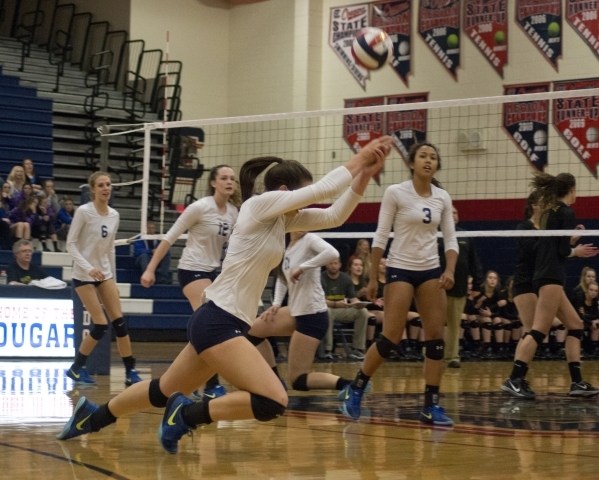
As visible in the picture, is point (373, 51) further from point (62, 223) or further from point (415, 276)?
point (62, 223)

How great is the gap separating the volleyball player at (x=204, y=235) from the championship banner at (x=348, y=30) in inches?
480

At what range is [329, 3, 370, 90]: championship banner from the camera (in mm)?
20422

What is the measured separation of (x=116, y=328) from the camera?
9.82 meters

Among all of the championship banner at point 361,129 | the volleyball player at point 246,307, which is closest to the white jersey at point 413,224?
the volleyball player at point 246,307

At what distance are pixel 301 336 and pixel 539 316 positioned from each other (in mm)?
1873

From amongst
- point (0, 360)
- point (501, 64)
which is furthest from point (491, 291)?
point (0, 360)

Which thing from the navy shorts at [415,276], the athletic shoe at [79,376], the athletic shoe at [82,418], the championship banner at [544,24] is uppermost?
the championship banner at [544,24]

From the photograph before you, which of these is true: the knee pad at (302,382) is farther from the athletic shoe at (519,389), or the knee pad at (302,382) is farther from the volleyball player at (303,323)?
the athletic shoe at (519,389)

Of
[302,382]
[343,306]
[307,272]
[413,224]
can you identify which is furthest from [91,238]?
[343,306]

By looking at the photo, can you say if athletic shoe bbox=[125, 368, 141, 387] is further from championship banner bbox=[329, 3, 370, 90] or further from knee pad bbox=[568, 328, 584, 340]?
championship banner bbox=[329, 3, 370, 90]

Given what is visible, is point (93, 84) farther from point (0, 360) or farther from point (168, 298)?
point (0, 360)

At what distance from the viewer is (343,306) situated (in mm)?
14164

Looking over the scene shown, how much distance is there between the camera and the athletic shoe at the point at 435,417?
7059 millimetres

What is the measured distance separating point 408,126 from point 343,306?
5945 millimetres
